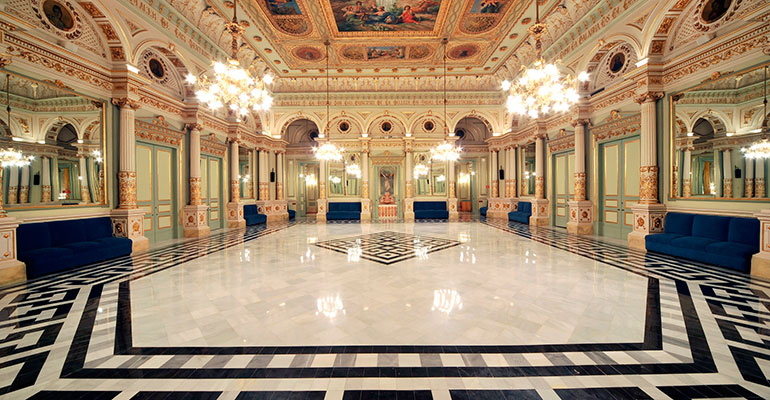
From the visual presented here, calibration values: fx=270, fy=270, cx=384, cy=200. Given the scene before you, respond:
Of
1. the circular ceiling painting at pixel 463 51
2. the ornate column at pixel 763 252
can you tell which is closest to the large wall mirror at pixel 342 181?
the circular ceiling painting at pixel 463 51

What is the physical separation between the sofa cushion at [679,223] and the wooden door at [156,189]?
13.6 meters

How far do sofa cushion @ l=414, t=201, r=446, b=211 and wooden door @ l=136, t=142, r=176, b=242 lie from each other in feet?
36.1

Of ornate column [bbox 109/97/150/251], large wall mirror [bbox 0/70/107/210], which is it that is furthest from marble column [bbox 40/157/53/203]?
ornate column [bbox 109/97/150/251]

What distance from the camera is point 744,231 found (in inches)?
196

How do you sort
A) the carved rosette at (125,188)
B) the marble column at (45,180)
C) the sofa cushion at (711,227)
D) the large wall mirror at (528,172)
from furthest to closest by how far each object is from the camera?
the large wall mirror at (528,172), the carved rosette at (125,188), the sofa cushion at (711,227), the marble column at (45,180)

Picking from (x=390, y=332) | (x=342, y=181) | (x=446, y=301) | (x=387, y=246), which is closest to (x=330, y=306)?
(x=390, y=332)

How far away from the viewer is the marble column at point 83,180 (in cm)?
587

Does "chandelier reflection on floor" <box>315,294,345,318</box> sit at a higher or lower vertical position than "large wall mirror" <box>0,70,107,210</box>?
lower

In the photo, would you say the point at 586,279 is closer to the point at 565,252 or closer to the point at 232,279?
the point at 565,252

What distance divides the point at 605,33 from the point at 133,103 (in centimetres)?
1258

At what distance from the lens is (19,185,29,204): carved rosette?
4.95m

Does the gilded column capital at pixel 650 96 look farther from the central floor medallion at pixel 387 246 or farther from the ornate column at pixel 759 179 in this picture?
the central floor medallion at pixel 387 246

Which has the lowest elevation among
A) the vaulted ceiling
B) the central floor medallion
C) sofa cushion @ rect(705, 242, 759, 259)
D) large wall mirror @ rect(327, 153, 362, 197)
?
the central floor medallion

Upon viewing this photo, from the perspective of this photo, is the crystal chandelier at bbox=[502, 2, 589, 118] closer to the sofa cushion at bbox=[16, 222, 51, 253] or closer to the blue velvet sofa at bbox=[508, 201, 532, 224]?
the blue velvet sofa at bbox=[508, 201, 532, 224]
